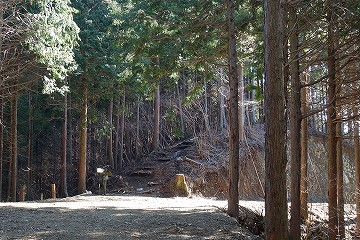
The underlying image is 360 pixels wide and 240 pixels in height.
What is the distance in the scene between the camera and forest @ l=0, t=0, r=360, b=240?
21.9 ft

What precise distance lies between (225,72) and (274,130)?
70.9ft

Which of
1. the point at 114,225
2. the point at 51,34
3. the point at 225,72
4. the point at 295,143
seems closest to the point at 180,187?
the point at 225,72

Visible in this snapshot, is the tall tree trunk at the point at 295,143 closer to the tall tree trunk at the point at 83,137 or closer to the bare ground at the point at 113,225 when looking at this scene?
the bare ground at the point at 113,225

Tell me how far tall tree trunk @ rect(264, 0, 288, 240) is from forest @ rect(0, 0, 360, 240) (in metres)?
0.01

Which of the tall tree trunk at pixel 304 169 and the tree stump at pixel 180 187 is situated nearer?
the tall tree trunk at pixel 304 169

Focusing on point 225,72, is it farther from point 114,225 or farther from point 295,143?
point 114,225

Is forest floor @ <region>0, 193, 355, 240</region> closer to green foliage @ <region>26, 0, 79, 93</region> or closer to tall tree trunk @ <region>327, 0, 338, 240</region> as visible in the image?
tall tree trunk @ <region>327, 0, 338, 240</region>

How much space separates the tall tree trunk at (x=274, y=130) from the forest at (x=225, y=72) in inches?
0.6

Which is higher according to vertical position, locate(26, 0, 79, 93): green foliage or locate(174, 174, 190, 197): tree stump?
locate(26, 0, 79, 93): green foliage

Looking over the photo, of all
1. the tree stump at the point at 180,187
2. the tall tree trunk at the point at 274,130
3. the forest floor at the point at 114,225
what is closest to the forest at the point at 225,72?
the tall tree trunk at the point at 274,130

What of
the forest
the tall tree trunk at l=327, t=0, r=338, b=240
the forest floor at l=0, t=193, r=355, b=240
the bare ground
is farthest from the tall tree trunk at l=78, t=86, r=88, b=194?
the tall tree trunk at l=327, t=0, r=338, b=240

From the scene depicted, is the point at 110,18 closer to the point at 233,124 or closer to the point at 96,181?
the point at 96,181

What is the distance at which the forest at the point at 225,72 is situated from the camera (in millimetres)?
6674

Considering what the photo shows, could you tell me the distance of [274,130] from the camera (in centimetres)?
586
